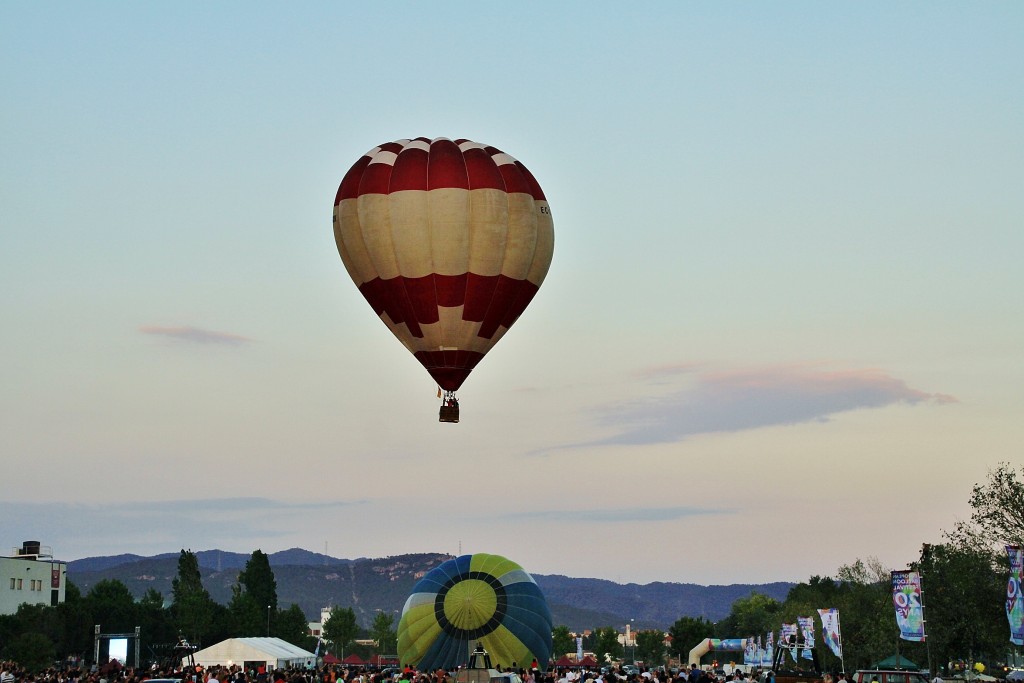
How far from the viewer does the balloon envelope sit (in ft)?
124

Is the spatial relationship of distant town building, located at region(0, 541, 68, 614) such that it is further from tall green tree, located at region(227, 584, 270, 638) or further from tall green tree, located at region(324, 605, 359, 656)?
tall green tree, located at region(324, 605, 359, 656)

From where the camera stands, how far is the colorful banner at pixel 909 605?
38900 millimetres

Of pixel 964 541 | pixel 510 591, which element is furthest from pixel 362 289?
pixel 964 541

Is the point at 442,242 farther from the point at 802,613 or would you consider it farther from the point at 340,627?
the point at 340,627

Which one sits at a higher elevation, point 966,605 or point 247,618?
point 966,605

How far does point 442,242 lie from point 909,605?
18171mm

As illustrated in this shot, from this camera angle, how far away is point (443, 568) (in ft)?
203

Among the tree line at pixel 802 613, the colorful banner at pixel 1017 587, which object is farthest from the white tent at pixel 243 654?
the colorful banner at pixel 1017 587

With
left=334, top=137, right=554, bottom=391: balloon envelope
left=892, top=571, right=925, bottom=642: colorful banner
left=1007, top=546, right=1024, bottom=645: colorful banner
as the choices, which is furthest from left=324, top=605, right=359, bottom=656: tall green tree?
left=1007, top=546, right=1024, bottom=645: colorful banner

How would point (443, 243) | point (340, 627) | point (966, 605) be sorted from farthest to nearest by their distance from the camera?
point (340, 627) → point (966, 605) → point (443, 243)

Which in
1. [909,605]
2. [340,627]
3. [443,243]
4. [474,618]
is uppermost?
[443,243]

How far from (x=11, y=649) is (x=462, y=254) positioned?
60.6 metres

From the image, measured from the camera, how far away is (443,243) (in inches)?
1484

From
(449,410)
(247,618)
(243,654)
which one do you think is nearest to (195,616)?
(247,618)
